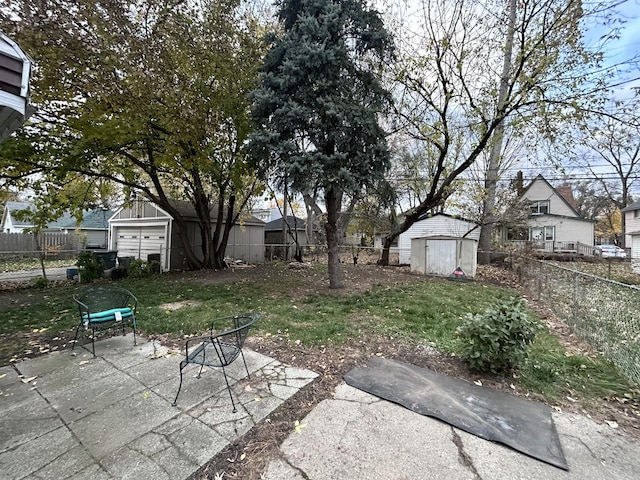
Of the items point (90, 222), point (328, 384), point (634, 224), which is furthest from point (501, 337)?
point (90, 222)

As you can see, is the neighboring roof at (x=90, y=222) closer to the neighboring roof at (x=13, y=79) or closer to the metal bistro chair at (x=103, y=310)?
the metal bistro chair at (x=103, y=310)

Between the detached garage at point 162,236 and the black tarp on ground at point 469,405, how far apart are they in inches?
475

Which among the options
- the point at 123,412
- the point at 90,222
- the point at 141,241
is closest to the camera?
the point at 123,412

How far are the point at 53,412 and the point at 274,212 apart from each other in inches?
1370

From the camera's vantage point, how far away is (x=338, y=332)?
175 inches

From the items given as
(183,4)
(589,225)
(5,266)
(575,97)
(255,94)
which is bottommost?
(5,266)

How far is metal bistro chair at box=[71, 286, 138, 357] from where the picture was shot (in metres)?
3.72

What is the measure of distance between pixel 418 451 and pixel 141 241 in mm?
15951

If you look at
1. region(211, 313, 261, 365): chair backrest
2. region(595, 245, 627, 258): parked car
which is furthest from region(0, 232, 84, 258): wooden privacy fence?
region(595, 245, 627, 258): parked car

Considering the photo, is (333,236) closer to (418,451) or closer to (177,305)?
(177,305)

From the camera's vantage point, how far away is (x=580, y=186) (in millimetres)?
31484

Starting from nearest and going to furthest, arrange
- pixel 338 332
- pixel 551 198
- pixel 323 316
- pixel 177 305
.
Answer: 1. pixel 338 332
2. pixel 323 316
3. pixel 177 305
4. pixel 551 198

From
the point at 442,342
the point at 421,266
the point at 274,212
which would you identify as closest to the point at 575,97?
the point at 421,266

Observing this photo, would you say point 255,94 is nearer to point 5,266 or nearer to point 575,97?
point 575,97
